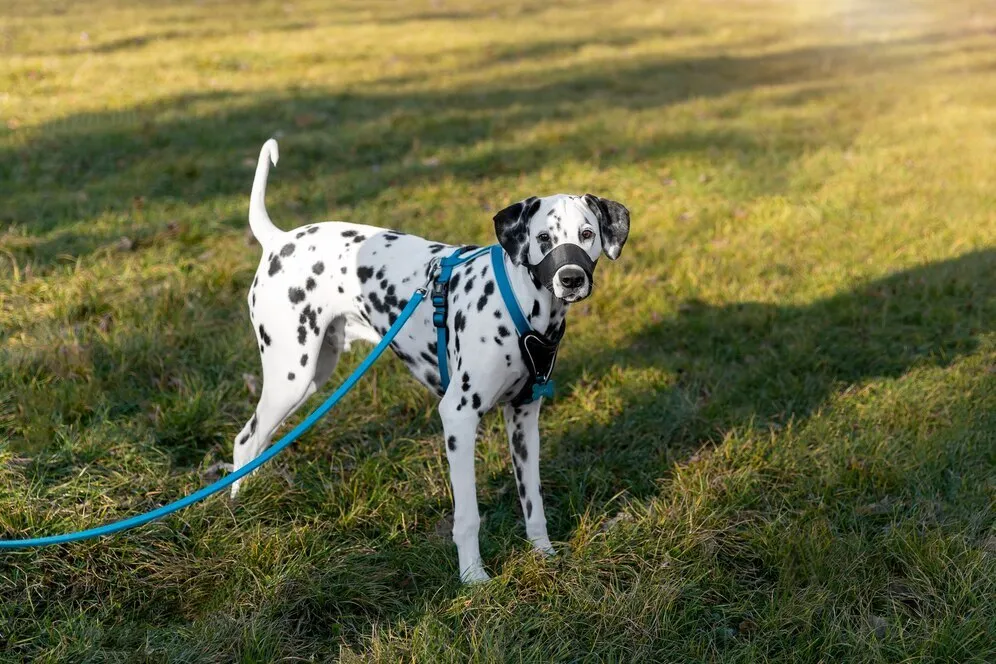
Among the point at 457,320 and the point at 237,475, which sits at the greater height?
the point at 457,320

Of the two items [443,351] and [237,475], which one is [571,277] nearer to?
[443,351]

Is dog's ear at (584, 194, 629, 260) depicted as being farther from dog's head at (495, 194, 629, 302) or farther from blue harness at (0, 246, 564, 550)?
blue harness at (0, 246, 564, 550)

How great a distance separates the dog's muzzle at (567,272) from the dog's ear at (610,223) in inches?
7.4

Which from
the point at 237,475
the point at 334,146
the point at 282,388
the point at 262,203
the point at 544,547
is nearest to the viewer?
the point at 237,475

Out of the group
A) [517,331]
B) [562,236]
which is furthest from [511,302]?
[562,236]

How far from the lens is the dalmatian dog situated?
10.7ft

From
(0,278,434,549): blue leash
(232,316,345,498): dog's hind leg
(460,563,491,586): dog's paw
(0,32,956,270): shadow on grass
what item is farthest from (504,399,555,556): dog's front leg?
(0,32,956,270): shadow on grass

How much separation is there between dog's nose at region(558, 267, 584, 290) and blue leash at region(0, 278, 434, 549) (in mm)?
742

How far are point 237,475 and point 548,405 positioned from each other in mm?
2190

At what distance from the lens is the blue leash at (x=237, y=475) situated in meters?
3.11

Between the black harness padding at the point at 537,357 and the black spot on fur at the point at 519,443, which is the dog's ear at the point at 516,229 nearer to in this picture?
the black harness padding at the point at 537,357

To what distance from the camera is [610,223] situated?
3.33 metres

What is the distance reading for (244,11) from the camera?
63.8 feet

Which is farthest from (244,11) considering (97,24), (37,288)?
(37,288)
